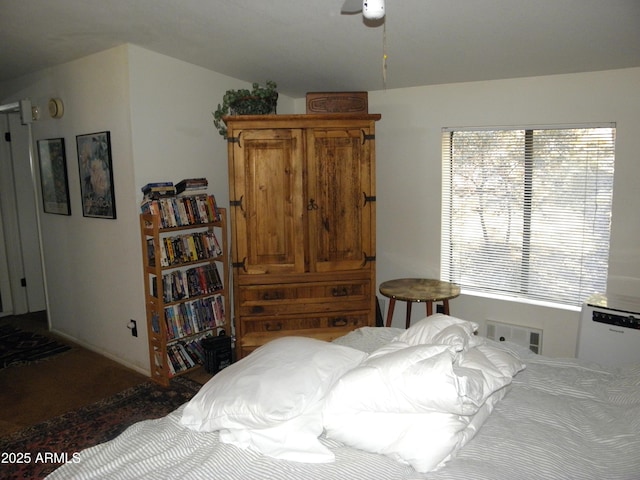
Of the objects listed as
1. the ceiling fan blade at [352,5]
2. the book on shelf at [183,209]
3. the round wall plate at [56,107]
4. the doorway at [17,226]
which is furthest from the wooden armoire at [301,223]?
the doorway at [17,226]

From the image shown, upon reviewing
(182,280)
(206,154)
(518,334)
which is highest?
(206,154)

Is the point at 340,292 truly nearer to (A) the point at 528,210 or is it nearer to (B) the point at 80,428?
(A) the point at 528,210

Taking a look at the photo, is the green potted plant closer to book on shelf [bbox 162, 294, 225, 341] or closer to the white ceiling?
the white ceiling

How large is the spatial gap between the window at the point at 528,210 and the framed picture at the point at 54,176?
308cm

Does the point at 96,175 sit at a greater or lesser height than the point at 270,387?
greater

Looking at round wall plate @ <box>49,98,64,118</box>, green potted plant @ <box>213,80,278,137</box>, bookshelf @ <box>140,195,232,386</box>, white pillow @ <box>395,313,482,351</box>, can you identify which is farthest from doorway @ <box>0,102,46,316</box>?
white pillow @ <box>395,313,482,351</box>

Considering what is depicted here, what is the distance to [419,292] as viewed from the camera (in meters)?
3.26

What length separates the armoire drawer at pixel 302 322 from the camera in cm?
326

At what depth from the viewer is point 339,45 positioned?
9.14ft

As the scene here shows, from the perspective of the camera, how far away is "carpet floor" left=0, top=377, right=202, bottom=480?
242 centimetres

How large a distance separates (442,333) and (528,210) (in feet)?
5.88

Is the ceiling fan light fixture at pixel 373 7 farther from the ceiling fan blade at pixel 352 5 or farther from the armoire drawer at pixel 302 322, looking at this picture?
the armoire drawer at pixel 302 322

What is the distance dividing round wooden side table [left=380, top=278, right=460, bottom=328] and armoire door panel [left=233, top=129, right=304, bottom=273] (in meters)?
0.69

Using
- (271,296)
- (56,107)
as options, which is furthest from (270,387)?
(56,107)
